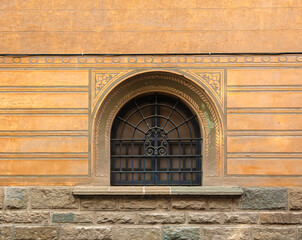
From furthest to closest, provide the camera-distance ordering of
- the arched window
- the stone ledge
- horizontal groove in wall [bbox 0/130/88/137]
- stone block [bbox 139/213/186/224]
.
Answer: the arched window, horizontal groove in wall [bbox 0/130/88/137], stone block [bbox 139/213/186/224], the stone ledge

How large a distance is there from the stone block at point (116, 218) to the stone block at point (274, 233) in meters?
2.10

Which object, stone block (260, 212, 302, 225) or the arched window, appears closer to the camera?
stone block (260, 212, 302, 225)

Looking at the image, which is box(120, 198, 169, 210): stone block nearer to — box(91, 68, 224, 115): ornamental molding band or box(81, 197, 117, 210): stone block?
box(81, 197, 117, 210): stone block

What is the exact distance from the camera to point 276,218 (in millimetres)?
6836

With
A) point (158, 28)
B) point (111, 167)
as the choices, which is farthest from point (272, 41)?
point (111, 167)

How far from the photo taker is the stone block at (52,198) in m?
6.89

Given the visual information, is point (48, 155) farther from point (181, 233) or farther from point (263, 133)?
point (263, 133)

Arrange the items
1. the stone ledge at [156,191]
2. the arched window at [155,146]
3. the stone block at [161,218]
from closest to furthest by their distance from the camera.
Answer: the stone ledge at [156,191]
the stone block at [161,218]
the arched window at [155,146]

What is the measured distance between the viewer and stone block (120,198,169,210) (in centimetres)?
691

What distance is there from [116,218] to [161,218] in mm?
770

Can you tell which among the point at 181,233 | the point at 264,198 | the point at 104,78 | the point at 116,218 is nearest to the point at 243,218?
the point at 264,198

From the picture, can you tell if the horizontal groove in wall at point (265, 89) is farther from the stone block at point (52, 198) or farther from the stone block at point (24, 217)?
the stone block at point (24, 217)

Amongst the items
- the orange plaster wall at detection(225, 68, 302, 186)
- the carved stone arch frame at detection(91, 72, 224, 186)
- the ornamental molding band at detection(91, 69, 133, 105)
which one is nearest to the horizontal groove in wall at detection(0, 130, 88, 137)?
the carved stone arch frame at detection(91, 72, 224, 186)

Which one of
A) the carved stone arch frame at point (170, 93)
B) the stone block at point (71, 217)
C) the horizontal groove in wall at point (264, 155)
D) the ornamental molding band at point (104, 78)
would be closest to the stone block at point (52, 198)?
the stone block at point (71, 217)
